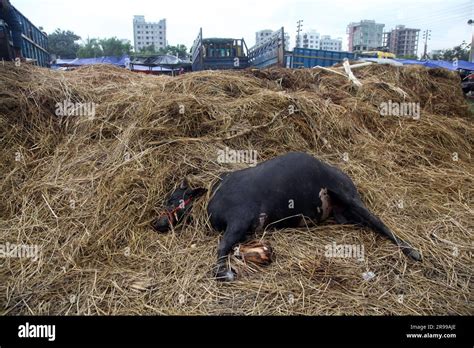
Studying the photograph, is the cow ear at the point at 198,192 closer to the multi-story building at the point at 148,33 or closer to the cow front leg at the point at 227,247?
the cow front leg at the point at 227,247

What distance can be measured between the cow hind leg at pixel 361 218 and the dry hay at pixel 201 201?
0.24 feet

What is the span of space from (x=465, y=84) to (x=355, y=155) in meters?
9.94

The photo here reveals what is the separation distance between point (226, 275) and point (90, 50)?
93.9 feet

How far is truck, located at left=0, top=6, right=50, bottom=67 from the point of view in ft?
15.0

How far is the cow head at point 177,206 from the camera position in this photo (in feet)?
8.95

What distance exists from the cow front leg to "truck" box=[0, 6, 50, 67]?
421cm

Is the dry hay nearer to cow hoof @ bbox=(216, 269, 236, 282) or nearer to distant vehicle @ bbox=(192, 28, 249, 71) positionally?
cow hoof @ bbox=(216, 269, 236, 282)

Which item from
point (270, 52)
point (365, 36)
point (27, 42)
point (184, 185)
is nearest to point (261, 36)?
point (270, 52)

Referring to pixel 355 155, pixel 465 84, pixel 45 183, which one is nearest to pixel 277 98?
pixel 355 155

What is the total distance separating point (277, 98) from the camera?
4.11 m

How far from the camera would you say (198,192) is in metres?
2.91

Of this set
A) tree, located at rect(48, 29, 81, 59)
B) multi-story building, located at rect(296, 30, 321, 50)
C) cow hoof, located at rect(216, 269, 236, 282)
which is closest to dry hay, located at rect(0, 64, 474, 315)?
cow hoof, located at rect(216, 269, 236, 282)

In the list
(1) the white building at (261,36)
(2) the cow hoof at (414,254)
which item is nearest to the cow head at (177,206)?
(2) the cow hoof at (414,254)
